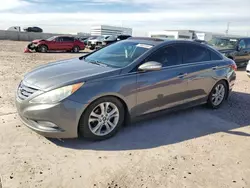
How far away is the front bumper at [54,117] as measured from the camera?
334 cm

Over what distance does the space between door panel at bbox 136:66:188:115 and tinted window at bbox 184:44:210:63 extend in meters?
0.38

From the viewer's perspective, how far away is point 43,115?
335 centimetres

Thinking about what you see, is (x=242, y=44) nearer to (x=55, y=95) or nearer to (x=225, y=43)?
(x=225, y=43)

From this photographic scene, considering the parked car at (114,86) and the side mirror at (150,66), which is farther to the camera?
the side mirror at (150,66)

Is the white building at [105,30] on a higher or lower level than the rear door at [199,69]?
higher

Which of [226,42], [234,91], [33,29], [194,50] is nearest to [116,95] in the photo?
[194,50]

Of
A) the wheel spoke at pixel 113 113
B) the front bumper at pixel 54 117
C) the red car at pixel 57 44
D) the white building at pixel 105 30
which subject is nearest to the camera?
the front bumper at pixel 54 117

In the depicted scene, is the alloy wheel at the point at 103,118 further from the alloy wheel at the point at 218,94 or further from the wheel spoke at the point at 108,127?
the alloy wheel at the point at 218,94

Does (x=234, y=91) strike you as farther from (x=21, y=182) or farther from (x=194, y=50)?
(x=21, y=182)

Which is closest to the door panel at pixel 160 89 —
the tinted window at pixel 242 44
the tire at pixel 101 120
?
the tire at pixel 101 120

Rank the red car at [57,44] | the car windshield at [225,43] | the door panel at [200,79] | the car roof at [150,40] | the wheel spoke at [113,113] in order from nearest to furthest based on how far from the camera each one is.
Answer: the wheel spoke at [113,113], the car roof at [150,40], the door panel at [200,79], the car windshield at [225,43], the red car at [57,44]

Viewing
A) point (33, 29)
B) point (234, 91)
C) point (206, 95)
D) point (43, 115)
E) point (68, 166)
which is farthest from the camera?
point (33, 29)

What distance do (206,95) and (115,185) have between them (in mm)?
3180

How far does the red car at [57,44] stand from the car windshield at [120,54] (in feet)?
51.7
